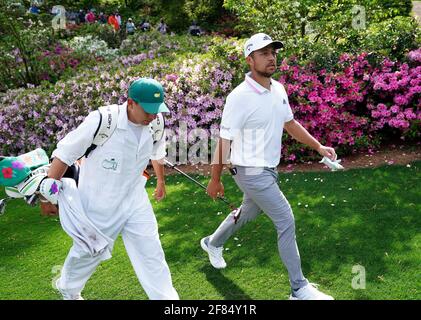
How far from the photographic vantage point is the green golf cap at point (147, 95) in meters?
3.65

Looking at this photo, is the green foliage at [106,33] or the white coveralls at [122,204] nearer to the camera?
the white coveralls at [122,204]

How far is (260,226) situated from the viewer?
233 inches

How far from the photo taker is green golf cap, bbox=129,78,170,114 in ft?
12.0

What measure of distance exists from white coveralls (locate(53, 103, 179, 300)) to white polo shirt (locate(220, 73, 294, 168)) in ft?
2.30

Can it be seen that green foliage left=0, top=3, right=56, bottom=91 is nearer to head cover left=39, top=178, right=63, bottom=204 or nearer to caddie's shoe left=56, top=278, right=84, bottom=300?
caddie's shoe left=56, top=278, right=84, bottom=300

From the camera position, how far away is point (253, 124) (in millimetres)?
4285

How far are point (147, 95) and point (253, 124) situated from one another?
1.01 meters

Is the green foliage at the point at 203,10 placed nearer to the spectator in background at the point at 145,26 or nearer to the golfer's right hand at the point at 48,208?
the spectator in background at the point at 145,26

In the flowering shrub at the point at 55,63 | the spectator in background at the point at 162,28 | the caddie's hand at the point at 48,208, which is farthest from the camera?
the spectator in background at the point at 162,28

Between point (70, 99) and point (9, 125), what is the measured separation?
1175 millimetres

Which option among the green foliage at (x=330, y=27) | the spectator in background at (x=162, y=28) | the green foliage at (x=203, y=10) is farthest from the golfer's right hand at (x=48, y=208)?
the green foliage at (x=203, y=10)

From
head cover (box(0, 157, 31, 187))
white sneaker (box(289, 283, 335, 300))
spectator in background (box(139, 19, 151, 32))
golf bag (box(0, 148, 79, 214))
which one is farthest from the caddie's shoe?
spectator in background (box(139, 19, 151, 32))

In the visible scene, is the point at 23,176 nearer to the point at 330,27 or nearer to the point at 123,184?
the point at 123,184
